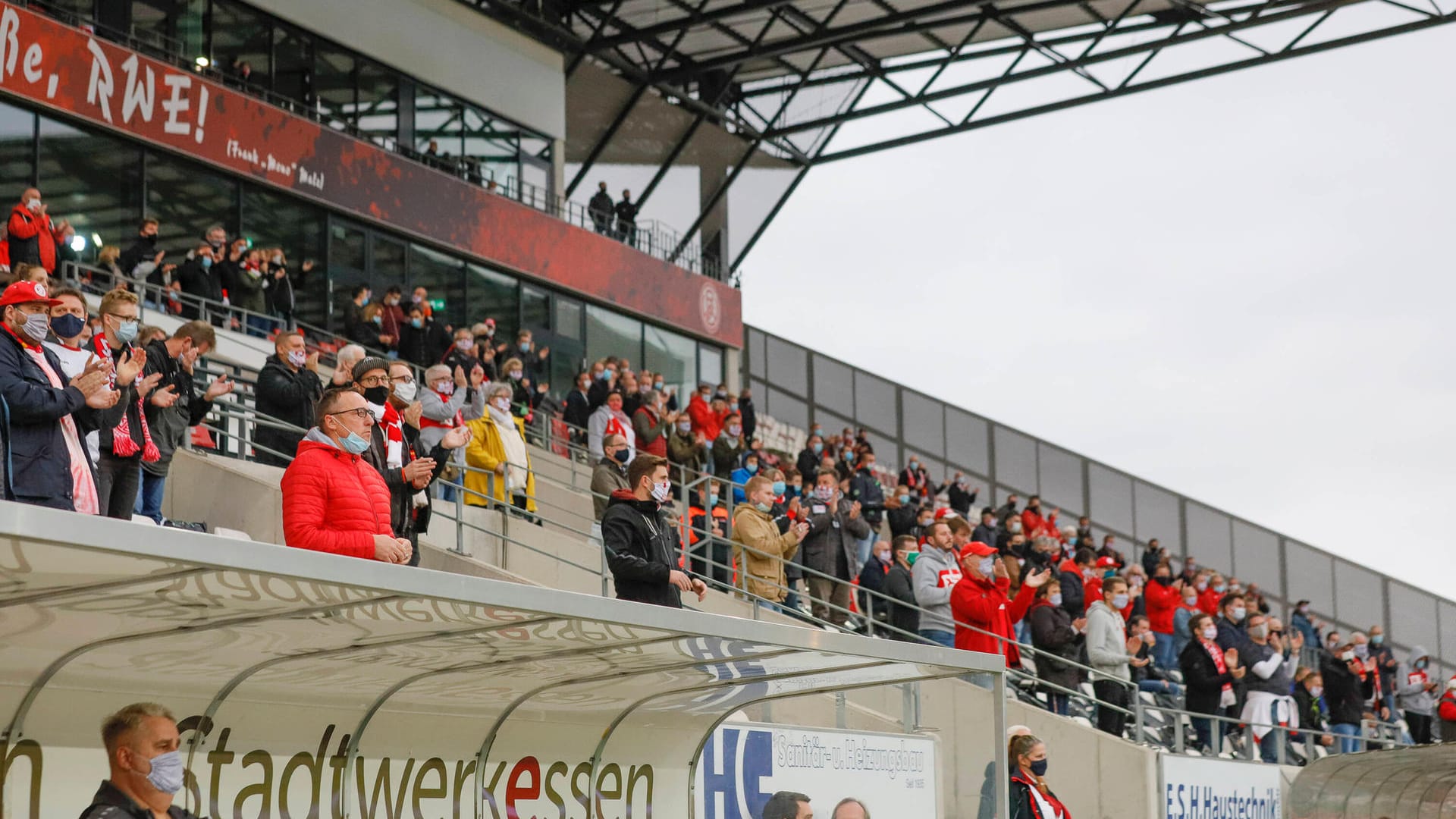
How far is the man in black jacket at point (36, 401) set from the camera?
6.77 meters

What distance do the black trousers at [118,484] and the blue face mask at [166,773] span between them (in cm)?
352

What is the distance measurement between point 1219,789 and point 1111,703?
4.75ft

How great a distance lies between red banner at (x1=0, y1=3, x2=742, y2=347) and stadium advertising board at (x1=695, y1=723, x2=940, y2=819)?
41.9 feet

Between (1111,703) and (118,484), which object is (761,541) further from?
(118,484)

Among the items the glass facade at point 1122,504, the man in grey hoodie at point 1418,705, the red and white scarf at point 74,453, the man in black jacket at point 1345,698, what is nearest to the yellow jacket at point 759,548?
the red and white scarf at point 74,453

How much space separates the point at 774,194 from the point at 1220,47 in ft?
30.2

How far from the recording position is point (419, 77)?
80.2 ft

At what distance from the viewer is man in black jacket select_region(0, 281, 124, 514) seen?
6773 mm

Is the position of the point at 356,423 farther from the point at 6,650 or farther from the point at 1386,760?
the point at 1386,760

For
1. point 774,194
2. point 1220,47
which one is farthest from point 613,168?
point 1220,47

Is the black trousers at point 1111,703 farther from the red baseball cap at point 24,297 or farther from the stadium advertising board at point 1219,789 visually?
the red baseball cap at point 24,297

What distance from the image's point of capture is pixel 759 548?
14.6 m

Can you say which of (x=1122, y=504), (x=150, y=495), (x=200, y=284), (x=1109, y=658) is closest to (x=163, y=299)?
(x=200, y=284)

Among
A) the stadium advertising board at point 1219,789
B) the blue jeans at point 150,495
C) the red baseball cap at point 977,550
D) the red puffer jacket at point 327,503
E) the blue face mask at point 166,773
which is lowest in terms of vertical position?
the blue face mask at point 166,773
